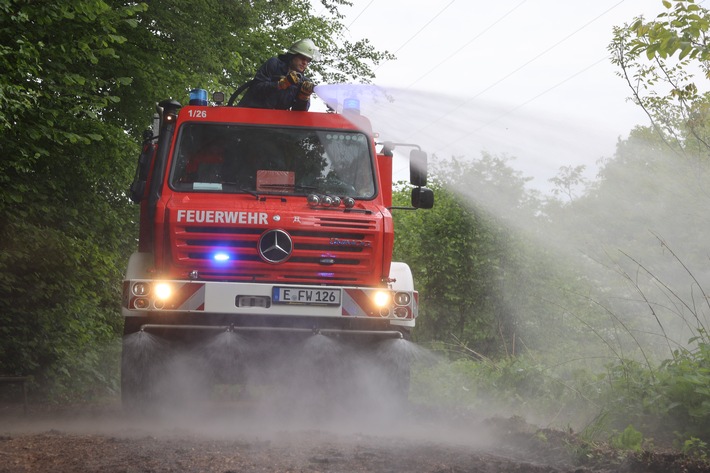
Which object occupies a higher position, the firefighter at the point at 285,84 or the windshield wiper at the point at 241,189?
the firefighter at the point at 285,84

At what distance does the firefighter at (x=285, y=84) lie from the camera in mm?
9320

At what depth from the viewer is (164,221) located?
837 centimetres

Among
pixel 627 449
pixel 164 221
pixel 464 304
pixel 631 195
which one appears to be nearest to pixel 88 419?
pixel 164 221

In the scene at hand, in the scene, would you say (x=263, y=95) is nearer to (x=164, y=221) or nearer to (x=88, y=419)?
(x=164, y=221)

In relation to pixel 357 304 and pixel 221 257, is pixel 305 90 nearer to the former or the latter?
pixel 221 257

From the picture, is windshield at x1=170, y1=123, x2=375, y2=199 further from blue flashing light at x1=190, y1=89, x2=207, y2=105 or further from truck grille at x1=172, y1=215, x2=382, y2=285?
truck grille at x1=172, y1=215, x2=382, y2=285

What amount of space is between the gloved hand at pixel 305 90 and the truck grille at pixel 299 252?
1503 mm

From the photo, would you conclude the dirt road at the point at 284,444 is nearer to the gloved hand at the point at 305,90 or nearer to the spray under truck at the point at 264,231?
the spray under truck at the point at 264,231

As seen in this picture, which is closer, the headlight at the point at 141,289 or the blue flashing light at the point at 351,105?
the headlight at the point at 141,289

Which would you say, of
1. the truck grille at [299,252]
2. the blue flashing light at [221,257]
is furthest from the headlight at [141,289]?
the blue flashing light at [221,257]

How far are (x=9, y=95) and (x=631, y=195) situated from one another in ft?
108

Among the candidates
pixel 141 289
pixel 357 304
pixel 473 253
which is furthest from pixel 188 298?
pixel 473 253

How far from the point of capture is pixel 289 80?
9.29 metres

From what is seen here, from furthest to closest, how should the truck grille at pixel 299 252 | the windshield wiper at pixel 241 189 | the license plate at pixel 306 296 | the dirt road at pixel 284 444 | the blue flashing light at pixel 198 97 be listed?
the blue flashing light at pixel 198 97, the windshield wiper at pixel 241 189, the truck grille at pixel 299 252, the license plate at pixel 306 296, the dirt road at pixel 284 444
